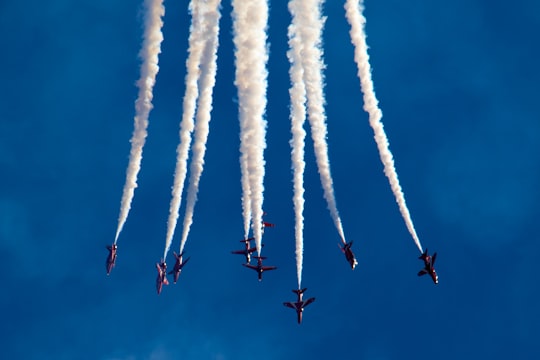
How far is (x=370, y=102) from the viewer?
2198 centimetres

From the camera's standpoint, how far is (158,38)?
2041 centimetres

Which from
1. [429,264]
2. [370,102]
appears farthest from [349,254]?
[370,102]

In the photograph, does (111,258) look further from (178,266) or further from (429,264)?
(429,264)

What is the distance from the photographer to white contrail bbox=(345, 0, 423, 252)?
20373 mm

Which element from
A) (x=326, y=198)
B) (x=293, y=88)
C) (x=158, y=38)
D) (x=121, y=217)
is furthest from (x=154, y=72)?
(x=326, y=198)

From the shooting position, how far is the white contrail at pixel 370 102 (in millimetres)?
20373

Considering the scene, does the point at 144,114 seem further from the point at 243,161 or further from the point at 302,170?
the point at 302,170

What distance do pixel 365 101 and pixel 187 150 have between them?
7.36m

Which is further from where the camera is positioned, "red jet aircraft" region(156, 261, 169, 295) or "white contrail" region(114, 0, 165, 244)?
"red jet aircraft" region(156, 261, 169, 295)

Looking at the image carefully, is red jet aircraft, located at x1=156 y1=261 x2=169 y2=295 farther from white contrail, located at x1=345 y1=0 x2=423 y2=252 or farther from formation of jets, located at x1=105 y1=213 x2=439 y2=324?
white contrail, located at x1=345 y1=0 x2=423 y2=252

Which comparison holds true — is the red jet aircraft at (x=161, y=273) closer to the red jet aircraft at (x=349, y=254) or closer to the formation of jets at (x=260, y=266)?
the formation of jets at (x=260, y=266)

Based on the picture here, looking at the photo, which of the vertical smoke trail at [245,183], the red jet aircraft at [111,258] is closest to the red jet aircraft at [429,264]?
the vertical smoke trail at [245,183]

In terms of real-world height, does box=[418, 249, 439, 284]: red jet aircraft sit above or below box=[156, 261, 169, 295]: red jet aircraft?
below

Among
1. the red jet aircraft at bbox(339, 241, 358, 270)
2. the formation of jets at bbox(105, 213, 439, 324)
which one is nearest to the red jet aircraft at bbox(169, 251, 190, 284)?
the formation of jets at bbox(105, 213, 439, 324)
